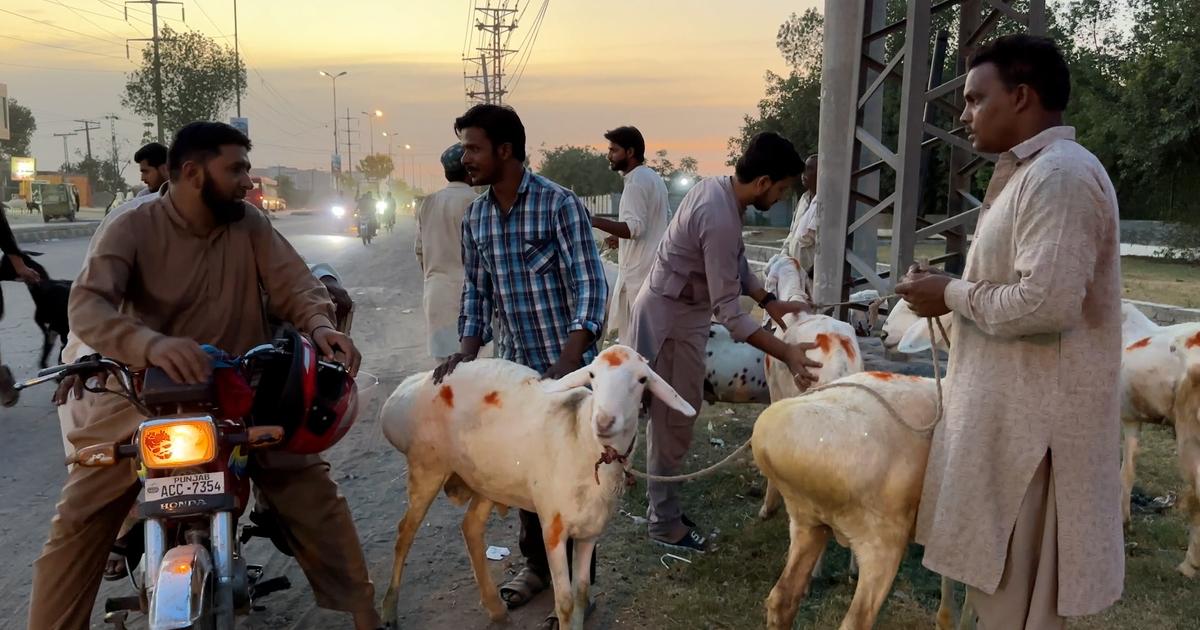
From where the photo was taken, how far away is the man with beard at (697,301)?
173 inches

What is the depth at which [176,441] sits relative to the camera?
260 cm

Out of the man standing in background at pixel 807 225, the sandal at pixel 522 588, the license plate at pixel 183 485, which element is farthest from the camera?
the man standing in background at pixel 807 225

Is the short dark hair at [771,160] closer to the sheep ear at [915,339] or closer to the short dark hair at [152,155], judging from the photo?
the sheep ear at [915,339]

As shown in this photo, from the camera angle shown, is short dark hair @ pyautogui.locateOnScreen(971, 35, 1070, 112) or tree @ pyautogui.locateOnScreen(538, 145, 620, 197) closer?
short dark hair @ pyautogui.locateOnScreen(971, 35, 1070, 112)

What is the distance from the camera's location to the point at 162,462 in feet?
8.55

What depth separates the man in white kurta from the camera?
651 cm

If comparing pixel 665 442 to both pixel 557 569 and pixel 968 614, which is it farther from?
pixel 968 614

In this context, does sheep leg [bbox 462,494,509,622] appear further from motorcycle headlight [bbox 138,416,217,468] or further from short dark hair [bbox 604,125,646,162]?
short dark hair [bbox 604,125,646,162]

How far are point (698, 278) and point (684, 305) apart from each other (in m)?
0.18

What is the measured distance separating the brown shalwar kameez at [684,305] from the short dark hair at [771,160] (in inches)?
7.5

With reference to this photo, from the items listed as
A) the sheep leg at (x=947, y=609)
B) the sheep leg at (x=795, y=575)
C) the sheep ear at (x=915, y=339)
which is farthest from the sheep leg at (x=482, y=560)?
the sheep ear at (x=915, y=339)

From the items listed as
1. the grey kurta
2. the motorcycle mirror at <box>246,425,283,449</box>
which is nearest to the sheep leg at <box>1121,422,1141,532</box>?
the grey kurta

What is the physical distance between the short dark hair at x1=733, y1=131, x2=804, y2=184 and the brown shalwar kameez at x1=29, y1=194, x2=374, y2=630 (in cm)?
226

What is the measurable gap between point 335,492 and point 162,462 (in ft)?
3.42
